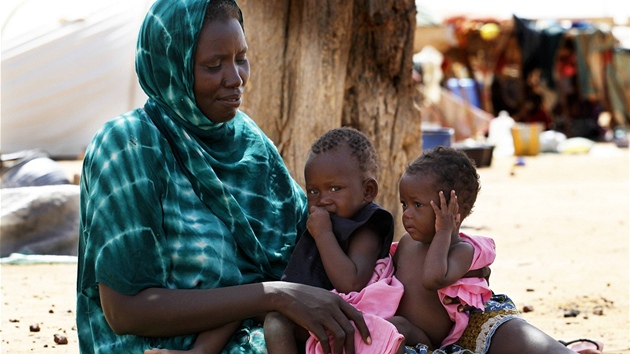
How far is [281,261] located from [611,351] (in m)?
2.16

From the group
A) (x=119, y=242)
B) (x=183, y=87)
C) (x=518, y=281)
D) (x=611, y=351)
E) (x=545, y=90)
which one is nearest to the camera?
(x=119, y=242)

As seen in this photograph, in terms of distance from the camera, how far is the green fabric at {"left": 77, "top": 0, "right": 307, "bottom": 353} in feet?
8.80

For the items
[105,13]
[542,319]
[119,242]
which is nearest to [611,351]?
[542,319]

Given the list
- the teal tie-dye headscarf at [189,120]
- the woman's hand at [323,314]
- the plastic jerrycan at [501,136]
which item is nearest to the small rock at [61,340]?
the teal tie-dye headscarf at [189,120]

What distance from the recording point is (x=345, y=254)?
2957 mm

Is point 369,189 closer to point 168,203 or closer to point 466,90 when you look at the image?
point 168,203

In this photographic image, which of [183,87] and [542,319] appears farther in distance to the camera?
[542,319]

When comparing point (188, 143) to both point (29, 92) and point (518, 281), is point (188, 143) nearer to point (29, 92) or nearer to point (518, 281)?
point (518, 281)

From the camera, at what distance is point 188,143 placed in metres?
2.86

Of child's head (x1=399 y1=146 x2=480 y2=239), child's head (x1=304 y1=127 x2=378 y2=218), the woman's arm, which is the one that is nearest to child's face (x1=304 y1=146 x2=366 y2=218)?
child's head (x1=304 y1=127 x2=378 y2=218)

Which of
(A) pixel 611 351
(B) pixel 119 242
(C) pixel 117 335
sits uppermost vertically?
(B) pixel 119 242

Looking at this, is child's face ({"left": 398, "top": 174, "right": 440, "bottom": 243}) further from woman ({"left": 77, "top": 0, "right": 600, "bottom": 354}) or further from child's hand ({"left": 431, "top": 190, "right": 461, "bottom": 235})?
woman ({"left": 77, "top": 0, "right": 600, "bottom": 354})

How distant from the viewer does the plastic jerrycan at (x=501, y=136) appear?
17562mm

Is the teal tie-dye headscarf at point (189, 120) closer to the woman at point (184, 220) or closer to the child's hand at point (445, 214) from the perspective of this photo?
the woman at point (184, 220)
